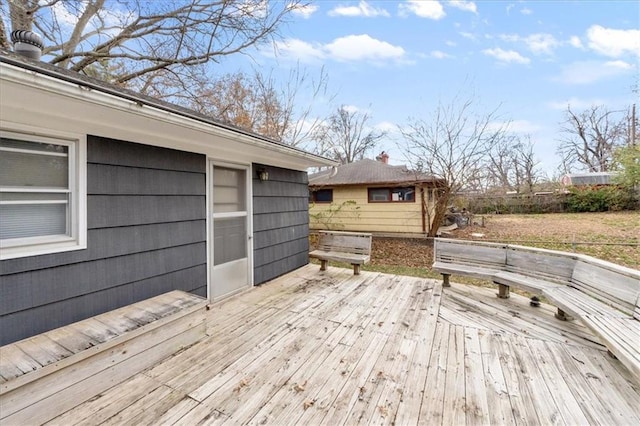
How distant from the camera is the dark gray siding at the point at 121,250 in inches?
88.0

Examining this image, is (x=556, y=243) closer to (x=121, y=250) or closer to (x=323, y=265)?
(x=323, y=265)

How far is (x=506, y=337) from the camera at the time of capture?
117 inches

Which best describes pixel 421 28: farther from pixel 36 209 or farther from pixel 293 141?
pixel 36 209

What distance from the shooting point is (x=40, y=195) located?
91.6 inches

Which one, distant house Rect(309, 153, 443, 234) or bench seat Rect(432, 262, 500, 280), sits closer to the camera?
bench seat Rect(432, 262, 500, 280)

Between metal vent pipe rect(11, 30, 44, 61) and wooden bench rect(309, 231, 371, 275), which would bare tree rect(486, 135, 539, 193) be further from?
metal vent pipe rect(11, 30, 44, 61)

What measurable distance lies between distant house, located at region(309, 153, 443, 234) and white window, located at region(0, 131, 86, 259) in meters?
8.37

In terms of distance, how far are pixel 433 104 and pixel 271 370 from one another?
342 inches

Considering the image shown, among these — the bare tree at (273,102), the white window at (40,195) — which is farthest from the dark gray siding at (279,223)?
the bare tree at (273,102)

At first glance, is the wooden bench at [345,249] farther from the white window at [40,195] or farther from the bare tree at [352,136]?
the bare tree at [352,136]

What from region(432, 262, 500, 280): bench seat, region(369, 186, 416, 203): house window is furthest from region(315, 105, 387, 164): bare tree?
region(432, 262, 500, 280): bench seat

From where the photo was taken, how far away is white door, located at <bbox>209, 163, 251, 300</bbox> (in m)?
4.05

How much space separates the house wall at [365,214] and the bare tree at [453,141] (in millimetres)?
1308

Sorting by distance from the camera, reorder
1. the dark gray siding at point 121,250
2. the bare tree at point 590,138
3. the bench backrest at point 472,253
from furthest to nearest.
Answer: the bare tree at point 590,138
the bench backrest at point 472,253
the dark gray siding at point 121,250
